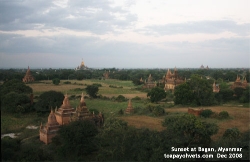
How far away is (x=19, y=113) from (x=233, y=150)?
2521cm

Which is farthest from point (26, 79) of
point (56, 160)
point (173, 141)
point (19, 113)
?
point (173, 141)

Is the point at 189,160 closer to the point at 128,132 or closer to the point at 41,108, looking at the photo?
the point at 128,132

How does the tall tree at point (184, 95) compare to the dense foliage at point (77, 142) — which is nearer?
the dense foliage at point (77, 142)

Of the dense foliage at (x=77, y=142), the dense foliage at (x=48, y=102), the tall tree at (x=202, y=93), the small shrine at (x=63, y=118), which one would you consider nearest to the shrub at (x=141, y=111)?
the small shrine at (x=63, y=118)

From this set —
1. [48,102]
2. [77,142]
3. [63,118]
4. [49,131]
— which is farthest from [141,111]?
[77,142]

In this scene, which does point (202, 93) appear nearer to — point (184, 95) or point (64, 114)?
point (184, 95)

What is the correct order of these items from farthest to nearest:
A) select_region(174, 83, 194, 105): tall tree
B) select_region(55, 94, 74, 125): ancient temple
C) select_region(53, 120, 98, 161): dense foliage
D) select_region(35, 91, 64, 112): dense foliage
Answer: select_region(174, 83, 194, 105): tall tree
select_region(35, 91, 64, 112): dense foliage
select_region(55, 94, 74, 125): ancient temple
select_region(53, 120, 98, 161): dense foliage

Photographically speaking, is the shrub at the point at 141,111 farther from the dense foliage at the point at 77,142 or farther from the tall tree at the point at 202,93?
the dense foliage at the point at 77,142

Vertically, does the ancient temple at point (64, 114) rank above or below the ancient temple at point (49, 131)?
above

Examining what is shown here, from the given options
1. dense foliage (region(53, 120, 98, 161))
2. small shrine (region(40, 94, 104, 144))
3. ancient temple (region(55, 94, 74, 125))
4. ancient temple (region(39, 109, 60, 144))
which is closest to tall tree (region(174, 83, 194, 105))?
small shrine (region(40, 94, 104, 144))

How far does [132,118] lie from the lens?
27.5 meters

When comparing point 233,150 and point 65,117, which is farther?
point 65,117

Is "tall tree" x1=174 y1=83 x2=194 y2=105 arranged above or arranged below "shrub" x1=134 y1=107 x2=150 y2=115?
above

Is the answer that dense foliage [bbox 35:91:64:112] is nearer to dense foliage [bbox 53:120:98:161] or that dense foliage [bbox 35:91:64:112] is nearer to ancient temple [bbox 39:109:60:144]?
ancient temple [bbox 39:109:60:144]
